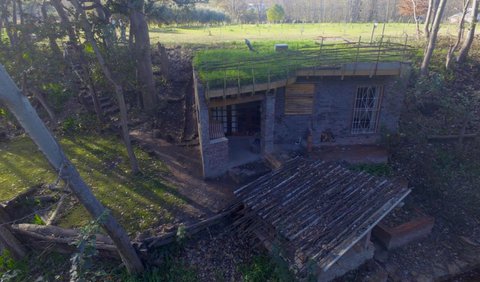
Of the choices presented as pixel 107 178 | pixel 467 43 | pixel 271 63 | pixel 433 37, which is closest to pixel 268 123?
pixel 271 63

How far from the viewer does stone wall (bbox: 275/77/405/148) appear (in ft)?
45.1

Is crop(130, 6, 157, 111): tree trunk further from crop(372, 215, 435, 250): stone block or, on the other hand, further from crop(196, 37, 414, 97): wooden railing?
crop(372, 215, 435, 250): stone block

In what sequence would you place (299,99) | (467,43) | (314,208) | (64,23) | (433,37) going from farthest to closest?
(467,43) → (433,37) → (299,99) → (64,23) → (314,208)

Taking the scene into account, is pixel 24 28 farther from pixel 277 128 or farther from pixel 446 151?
pixel 446 151

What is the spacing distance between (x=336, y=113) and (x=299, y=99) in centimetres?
184

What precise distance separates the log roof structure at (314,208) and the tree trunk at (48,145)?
4.18 m

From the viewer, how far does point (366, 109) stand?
46.9 ft

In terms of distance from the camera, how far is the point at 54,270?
10430 mm

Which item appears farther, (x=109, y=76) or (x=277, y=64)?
(x=277, y=64)

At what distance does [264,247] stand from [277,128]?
579 cm

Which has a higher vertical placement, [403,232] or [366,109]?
[366,109]

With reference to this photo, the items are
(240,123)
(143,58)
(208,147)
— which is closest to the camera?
(208,147)

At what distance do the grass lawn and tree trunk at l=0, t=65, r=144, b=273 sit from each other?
2.63 m

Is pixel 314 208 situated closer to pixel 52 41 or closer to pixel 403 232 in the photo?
pixel 403 232
